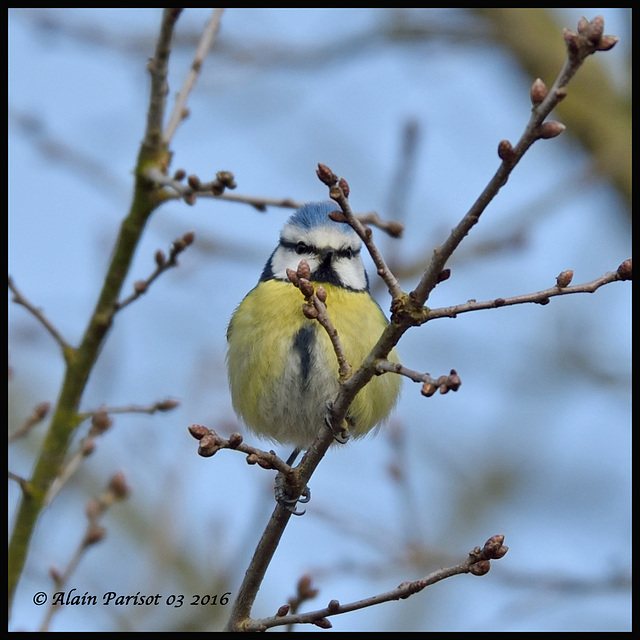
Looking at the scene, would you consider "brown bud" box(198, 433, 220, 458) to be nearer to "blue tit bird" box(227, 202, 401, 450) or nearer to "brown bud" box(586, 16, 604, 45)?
"blue tit bird" box(227, 202, 401, 450)

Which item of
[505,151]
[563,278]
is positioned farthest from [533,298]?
[505,151]

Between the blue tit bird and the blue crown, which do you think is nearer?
the blue tit bird

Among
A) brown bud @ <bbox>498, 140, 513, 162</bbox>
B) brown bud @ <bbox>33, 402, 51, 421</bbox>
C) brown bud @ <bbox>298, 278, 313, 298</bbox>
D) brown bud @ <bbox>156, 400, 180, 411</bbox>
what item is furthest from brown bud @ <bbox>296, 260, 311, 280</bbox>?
brown bud @ <bbox>33, 402, 51, 421</bbox>

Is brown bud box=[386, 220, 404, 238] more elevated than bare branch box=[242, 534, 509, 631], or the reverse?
brown bud box=[386, 220, 404, 238]

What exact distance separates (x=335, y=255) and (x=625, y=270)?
1767 mm

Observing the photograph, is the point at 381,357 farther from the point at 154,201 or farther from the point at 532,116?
the point at 154,201

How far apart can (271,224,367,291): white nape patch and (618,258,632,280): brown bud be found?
5.60 ft

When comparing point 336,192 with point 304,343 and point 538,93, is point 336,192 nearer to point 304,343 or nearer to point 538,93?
point 538,93

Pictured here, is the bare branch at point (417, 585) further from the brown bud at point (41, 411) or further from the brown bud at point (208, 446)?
the brown bud at point (41, 411)

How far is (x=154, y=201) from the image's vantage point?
2668 millimetres

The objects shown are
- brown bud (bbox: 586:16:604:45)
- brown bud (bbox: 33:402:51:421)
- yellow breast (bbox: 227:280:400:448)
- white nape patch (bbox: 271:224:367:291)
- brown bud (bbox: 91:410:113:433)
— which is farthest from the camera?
white nape patch (bbox: 271:224:367:291)

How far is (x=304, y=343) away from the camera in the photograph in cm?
334

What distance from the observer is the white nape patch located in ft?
12.1
